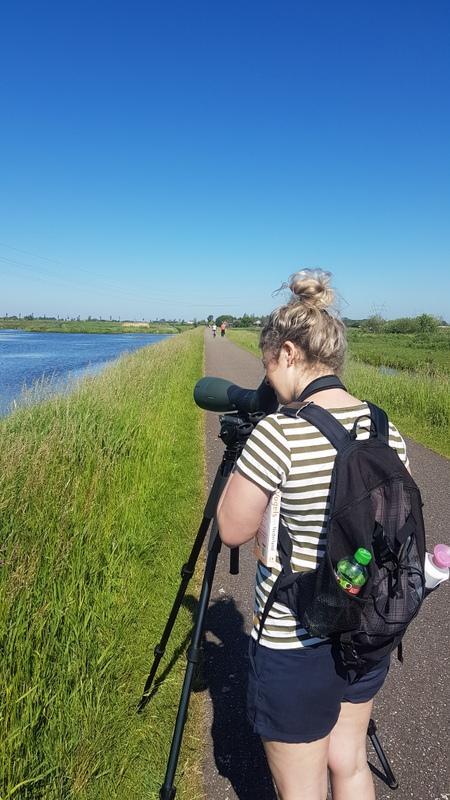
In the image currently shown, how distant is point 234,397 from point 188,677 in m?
1.04

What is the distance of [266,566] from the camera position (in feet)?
4.21

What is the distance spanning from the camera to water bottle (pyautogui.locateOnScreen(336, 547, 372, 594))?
1.05 meters

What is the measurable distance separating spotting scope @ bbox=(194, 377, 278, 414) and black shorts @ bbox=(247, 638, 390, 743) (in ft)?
2.40

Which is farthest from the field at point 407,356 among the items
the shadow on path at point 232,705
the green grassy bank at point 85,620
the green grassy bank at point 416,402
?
the shadow on path at point 232,705

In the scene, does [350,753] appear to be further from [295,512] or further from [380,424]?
[380,424]

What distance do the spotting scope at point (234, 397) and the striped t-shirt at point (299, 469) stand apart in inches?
13.6

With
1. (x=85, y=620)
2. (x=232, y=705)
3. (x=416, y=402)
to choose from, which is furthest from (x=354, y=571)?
(x=416, y=402)

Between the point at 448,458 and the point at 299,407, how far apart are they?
261 inches

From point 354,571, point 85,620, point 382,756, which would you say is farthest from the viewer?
point 85,620

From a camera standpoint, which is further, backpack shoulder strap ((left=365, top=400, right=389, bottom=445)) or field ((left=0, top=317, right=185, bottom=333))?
field ((left=0, top=317, right=185, bottom=333))

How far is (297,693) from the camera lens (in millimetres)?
1255

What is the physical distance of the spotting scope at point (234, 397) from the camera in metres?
1.53

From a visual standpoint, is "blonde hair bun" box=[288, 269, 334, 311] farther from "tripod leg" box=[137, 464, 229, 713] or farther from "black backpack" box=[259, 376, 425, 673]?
"tripod leg" box=[137, 464, 229, 713]

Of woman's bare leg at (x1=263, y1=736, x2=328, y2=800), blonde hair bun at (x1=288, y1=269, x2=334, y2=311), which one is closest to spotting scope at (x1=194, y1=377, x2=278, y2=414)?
blonde hair bun at (x1=288, y1=269, x2=334, y2=311)
